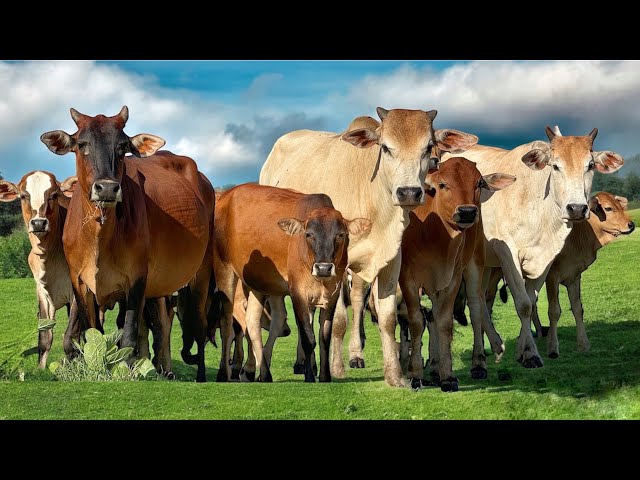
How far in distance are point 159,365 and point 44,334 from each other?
183 cm

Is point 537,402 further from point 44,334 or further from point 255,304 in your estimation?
point 44,334

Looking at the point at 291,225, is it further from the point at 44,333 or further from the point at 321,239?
the point at 44,333

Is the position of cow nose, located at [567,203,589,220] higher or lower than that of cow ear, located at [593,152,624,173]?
lower

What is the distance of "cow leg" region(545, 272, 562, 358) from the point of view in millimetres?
14352

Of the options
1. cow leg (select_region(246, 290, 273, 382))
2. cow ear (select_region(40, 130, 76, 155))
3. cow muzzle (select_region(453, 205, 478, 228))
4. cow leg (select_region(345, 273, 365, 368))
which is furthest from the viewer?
cow leg (select_region(345, 273, 365, 368))

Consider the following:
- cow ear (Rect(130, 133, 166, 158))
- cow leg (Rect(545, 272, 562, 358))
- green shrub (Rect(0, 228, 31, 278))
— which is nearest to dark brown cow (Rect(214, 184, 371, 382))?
cow ear (Rect(130, 133, 166, 158))

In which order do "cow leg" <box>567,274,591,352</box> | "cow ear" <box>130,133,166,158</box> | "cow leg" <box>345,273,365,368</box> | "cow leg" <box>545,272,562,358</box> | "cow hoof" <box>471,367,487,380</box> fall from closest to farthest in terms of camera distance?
"cow ear" <box>130,133,166,158</box>, "cow hoof" <box>471,367,487,380</box>, "cow leg" <box>345,273,365,368</box>, "cow leg" <box>545,272,562,358</box>, "cow leg" <box>567,274,591,352</box>

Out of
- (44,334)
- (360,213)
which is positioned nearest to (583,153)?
(360,213)

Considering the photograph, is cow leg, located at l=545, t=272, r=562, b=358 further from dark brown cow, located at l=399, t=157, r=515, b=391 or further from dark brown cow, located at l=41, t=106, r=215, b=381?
dark brown cow, located at l=41, t=106, r=215, b=381

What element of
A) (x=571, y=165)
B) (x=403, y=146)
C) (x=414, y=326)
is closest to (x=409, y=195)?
(x=403, y=146)

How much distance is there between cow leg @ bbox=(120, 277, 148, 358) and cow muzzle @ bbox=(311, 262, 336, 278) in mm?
1799

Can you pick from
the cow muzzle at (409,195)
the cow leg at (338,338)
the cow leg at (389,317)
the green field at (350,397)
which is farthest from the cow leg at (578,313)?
the cow muzzle at (409,195)

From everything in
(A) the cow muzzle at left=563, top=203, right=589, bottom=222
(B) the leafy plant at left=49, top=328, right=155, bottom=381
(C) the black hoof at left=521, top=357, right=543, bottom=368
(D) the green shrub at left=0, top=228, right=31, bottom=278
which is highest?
(D) the green shrub at left=0, top=228, right=31, bottom=278

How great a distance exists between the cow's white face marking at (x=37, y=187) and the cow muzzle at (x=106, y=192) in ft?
11.0
